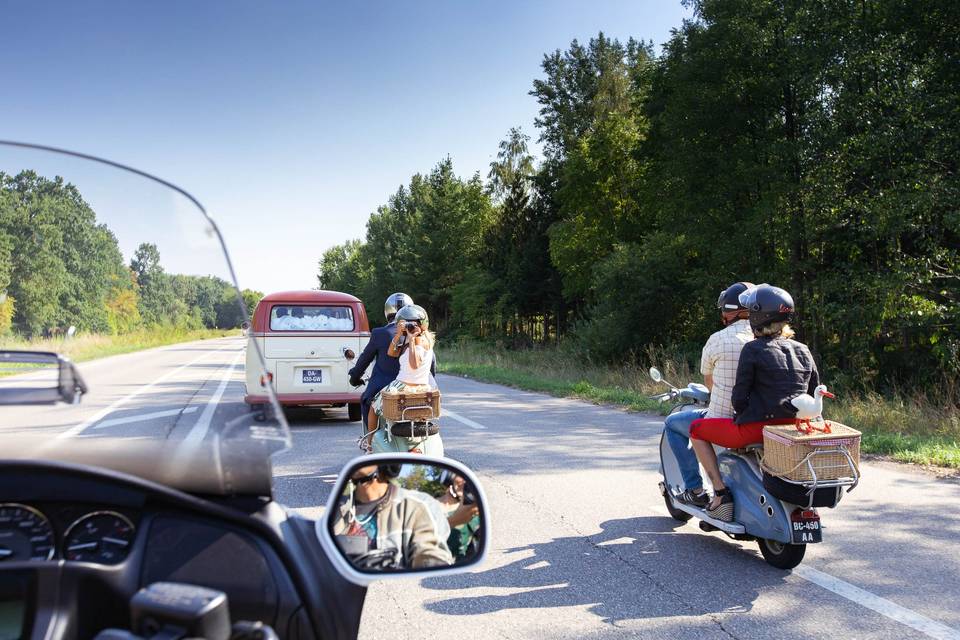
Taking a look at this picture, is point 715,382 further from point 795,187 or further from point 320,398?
point 795,187

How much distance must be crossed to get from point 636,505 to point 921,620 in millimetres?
2720

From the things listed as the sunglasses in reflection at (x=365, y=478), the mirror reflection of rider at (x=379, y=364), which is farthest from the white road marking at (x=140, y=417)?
the mirror reflection of rider at (x=379, y=364)

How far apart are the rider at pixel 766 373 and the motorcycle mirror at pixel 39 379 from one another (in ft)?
13.9

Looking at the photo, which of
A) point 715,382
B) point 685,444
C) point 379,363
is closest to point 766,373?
point 715,382

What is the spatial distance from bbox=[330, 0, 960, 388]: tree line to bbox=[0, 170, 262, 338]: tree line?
47.2 feet

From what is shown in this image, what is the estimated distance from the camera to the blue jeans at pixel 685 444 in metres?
5.58

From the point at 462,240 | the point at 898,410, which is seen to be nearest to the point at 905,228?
the point at 898,410

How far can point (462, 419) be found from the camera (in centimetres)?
1199

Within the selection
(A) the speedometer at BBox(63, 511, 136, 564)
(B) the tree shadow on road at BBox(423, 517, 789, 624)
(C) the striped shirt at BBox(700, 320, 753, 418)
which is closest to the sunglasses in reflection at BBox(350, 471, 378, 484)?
(A) the speedometer at BBox(63, 511, 136, 564)

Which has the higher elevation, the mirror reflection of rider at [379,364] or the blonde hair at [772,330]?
the blonde hair at [772,330]

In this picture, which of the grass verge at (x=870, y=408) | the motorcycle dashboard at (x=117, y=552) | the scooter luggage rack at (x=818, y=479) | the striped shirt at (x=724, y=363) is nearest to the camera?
the motorcycle dashboard at (x=117, y=552)

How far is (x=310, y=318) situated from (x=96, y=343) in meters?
10.4

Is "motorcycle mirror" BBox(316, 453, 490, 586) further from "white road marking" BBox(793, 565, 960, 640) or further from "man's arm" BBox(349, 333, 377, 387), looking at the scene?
"man's arm" BBox(349, 333, 377, 387)

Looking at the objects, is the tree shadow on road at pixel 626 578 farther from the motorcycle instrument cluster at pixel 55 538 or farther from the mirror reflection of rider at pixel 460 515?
the motorcycle instrument cluster at pixel 55 538
